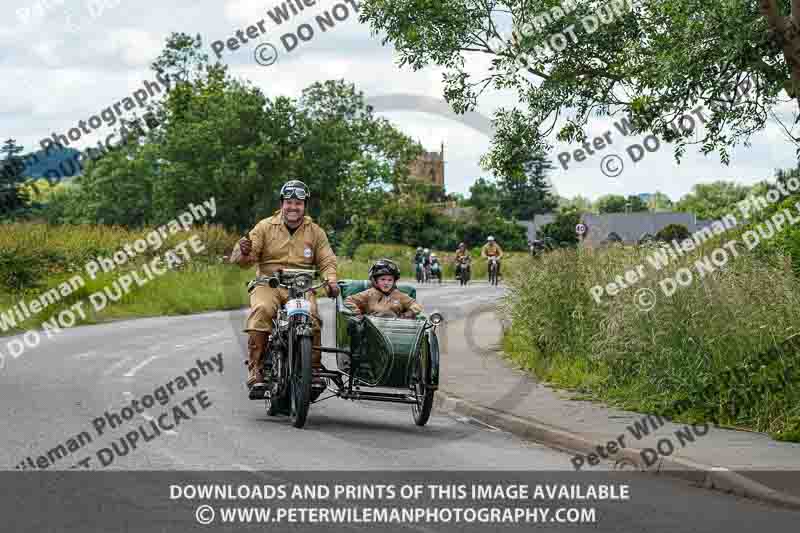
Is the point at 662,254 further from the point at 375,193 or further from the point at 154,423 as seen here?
the point at 375,193

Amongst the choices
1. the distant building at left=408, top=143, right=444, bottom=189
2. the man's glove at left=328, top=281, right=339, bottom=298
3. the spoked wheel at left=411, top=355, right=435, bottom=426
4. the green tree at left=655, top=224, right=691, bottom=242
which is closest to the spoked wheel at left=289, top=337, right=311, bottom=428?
the man's glove at left=328, top=281, right=339, bottom=298

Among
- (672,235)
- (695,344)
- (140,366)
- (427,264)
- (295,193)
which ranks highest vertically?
(295,193)

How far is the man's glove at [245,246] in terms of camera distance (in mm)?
11477

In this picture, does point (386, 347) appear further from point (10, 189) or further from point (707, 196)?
point (707, 196)

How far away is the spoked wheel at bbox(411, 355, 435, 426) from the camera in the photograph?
37.4 ft

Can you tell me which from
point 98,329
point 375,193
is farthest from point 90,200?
point 98,329

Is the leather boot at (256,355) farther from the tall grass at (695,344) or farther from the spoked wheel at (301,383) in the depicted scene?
the tall grass at (695,344)

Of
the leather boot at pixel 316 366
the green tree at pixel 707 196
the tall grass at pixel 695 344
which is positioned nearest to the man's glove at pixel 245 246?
the leather boot at pixel 316 366

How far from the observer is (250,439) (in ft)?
33.6

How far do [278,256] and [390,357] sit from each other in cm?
168

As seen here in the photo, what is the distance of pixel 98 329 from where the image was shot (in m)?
24.5

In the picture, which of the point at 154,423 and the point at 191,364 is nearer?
the point at 154,423

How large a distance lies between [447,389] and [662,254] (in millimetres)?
3074

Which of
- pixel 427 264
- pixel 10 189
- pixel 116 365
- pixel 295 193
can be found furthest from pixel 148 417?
pixel 10 189
